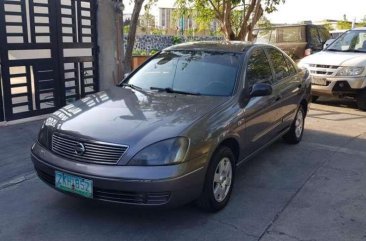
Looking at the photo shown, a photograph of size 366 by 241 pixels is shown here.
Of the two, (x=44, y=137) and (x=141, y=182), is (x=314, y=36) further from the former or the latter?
(x=141, y=182)

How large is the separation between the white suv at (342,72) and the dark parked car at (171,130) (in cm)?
423

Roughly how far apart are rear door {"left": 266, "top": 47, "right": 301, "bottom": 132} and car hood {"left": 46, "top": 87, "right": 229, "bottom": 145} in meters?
1.40

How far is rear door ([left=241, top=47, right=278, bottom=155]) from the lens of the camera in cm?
447

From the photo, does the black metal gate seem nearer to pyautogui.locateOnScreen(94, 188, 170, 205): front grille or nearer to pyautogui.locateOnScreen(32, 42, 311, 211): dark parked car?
pyautogui.locateOnScreen(32, 42, 311, 211): dark parked car

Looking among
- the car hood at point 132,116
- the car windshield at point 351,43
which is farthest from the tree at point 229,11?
the car hood at point 132,116

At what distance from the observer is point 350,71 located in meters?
9.02

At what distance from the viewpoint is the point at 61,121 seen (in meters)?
3.90

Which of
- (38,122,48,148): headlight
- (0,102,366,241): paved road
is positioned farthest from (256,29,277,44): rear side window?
(38,122,48,148): headlight

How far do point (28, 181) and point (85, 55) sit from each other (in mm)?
3925

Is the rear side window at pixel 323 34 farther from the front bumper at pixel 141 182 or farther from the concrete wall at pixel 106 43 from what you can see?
the front bumper at pixel 141 182

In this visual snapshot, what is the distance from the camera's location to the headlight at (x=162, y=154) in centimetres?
333

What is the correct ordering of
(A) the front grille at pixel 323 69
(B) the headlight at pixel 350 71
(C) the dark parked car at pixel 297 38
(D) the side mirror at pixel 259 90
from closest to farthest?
(D) the side mirror at pixel 259 90
(B) the headlight at pixel 350 71
(A) the front grille at pixel 323 69
(C) the dark parked car at pixel 297 38

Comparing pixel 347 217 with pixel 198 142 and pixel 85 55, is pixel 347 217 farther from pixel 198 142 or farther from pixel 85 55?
pixel 85 55

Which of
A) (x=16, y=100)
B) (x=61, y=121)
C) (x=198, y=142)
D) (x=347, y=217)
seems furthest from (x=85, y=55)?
(x=347, y=217)
